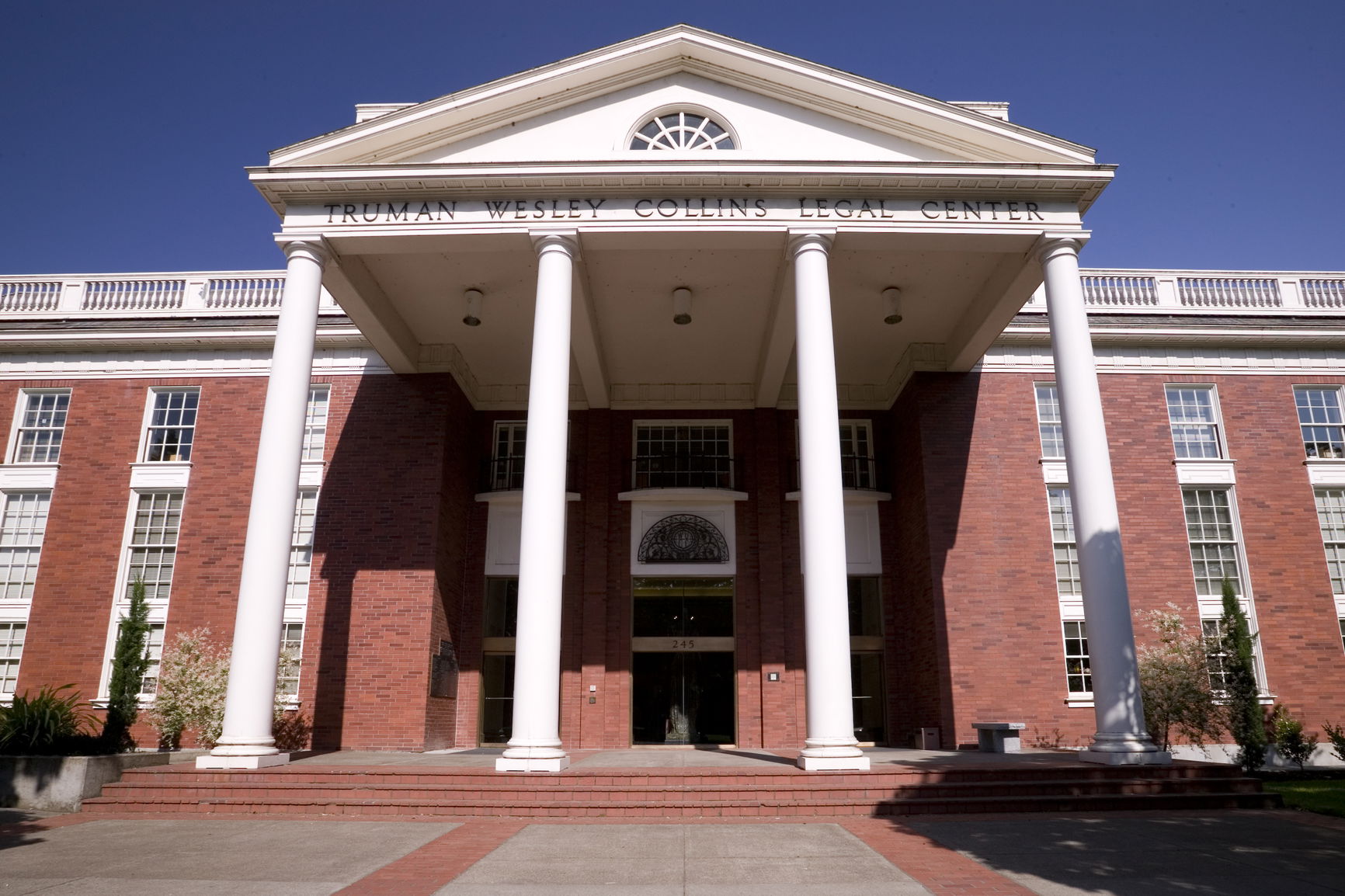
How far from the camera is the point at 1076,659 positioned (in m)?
19.2

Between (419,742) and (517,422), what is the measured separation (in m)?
8.09

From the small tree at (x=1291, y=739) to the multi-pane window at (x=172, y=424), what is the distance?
77.5 feet

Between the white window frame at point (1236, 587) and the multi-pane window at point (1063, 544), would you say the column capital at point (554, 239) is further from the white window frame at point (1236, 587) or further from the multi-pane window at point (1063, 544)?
the white window frame at point (1236, 587)

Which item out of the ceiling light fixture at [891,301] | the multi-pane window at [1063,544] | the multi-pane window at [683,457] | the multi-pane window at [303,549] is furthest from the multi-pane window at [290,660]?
the multi-pane window at [1063,544]

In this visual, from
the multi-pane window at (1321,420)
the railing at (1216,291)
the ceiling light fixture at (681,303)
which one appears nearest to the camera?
the ceiling light fixture at (681,303)

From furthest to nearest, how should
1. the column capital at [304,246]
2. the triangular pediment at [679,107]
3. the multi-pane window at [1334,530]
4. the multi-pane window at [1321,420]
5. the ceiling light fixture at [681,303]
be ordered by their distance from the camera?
the multi-pane window at [1321,420] → the multi-pane window at [1334,530] → the ceiling light fixture at [681,303] → the triangular pediment at [679,107] → the column capital at [304,246]

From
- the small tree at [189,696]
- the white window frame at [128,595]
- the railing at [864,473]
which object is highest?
the railing at [864,473]

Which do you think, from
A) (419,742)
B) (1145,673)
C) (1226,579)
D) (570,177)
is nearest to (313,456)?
(419,742)

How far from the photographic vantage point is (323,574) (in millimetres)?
19500

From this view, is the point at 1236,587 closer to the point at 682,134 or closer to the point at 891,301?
the point at 891,301

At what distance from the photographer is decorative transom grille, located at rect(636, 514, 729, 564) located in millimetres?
21641

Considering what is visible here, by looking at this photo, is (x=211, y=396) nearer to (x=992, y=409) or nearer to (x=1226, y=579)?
(x=992, y=409)

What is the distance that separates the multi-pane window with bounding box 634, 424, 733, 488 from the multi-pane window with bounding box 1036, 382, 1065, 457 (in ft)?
23.6

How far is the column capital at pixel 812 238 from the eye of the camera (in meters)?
14.9
